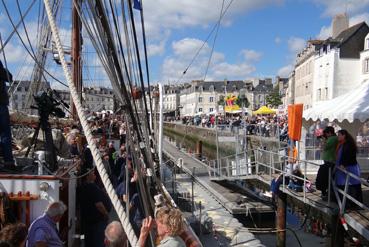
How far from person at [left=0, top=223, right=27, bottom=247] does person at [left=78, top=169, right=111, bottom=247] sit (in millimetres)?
2300

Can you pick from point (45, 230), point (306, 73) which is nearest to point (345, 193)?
point (45, 230)

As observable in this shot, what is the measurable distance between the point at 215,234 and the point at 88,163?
9.46ft

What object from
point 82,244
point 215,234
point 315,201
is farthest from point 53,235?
point 315,201

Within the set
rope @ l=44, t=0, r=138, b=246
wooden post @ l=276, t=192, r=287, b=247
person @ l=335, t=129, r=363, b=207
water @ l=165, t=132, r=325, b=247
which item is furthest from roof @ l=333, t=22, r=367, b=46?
rope @ l=44, t=0, r=138, b=246

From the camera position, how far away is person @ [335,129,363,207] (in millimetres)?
7359

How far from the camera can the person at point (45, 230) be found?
3.84 meters

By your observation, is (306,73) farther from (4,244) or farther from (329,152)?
(4,244)

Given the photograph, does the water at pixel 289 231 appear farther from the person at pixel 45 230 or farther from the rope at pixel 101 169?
the rope at pixel 101 169

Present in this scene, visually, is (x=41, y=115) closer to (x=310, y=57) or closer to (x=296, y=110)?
(x=296, y=110)

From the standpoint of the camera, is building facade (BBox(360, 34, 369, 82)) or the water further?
building facade (BBox(360, 34, 369, 82))

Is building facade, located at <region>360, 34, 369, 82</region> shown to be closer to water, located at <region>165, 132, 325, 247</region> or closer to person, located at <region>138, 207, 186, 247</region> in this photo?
water, located at <region>165, 132, 325, 247</region>

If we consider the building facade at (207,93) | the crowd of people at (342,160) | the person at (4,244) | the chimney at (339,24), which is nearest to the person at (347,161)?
the crowd of people at (342,160)

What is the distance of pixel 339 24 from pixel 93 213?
47013 mm

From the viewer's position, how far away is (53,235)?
3941 millimetres
